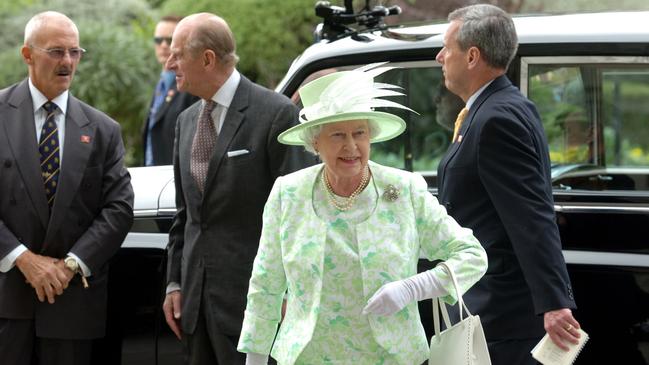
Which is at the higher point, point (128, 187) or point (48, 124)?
point (48, 124)

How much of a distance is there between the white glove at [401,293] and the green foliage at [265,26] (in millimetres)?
8110

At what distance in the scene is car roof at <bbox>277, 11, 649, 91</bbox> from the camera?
452cm

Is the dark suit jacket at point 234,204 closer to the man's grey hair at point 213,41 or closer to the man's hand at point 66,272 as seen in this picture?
the man's grey hair at point 213,41

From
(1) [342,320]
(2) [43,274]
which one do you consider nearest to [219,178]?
(2) [43,274]

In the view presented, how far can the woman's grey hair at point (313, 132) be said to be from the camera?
143 inches

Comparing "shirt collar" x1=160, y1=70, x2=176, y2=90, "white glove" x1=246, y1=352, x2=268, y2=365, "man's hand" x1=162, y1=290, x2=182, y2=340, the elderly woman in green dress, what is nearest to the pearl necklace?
the elderly woman in green dress

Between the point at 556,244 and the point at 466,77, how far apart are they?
29.2 inches

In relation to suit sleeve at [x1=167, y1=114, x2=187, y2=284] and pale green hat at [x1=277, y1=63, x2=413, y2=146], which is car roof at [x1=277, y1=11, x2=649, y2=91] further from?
pale green hat at [x1=277, y1=63, x2=413, y2=146]

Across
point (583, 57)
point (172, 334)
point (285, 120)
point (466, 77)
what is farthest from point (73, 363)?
point (583, 57)

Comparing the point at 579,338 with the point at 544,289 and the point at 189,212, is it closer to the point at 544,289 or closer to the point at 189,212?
the point at 544,289

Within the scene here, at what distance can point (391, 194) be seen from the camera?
3.52 metres

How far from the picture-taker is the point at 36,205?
4.76 meters

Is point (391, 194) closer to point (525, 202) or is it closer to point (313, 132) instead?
point (313, 132)

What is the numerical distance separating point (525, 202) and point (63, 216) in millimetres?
2030
